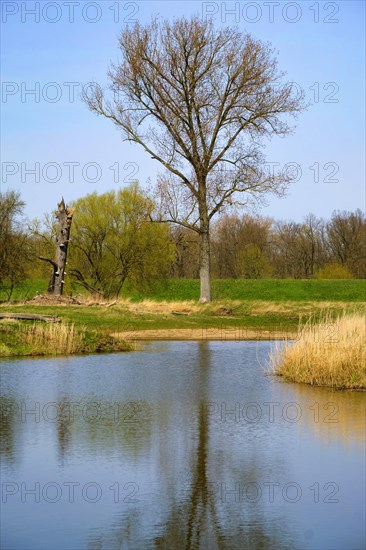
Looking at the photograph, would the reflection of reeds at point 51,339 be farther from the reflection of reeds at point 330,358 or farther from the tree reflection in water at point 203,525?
the tree reflection in water at point 203,525

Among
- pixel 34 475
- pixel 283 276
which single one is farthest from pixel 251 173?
pixel 283 276

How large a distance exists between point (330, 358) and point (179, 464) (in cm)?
795

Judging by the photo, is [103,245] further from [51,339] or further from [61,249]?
[51,339]

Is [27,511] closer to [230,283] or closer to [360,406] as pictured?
[360,406]

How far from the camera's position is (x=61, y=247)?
40.5 m

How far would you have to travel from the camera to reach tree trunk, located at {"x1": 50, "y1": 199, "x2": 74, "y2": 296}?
3975 centimetres

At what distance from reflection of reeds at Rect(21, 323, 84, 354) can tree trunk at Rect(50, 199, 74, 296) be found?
45.9 feet

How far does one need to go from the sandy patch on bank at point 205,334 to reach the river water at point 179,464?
11.2 metres

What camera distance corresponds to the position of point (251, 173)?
4184cm

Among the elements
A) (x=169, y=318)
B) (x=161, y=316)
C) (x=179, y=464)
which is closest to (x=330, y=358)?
(x=179, y=464)

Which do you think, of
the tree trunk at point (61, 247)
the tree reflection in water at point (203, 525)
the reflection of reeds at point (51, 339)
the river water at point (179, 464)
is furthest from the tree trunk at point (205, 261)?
the tree reflection in water at point (203, 525)

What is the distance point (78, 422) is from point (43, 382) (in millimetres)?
5079

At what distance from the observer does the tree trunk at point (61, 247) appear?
3975 centimetres

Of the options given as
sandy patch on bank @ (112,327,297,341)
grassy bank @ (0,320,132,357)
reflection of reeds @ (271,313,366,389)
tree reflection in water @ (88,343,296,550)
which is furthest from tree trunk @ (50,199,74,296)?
tree reflection in water @ (88,343,296,550)
